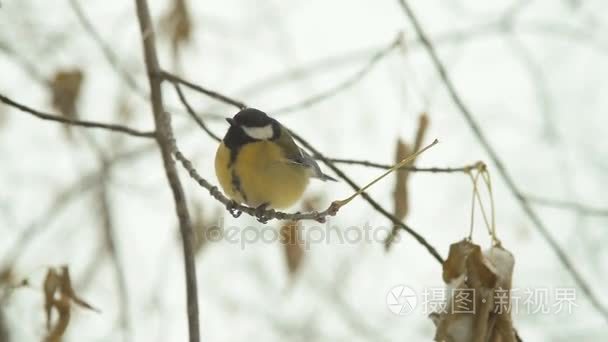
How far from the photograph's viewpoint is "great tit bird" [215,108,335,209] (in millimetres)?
2158

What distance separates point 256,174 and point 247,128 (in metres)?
A: 0.15

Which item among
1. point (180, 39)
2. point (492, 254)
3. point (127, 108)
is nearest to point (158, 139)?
point (180, 39)

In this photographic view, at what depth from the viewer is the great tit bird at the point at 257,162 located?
85.0 inches

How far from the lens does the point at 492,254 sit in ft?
4.60

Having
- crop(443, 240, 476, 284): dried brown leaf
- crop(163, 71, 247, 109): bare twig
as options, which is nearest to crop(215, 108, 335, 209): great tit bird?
crop(163, 71, 247, 109): bare twig

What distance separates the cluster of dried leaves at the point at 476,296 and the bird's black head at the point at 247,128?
36.2 inches

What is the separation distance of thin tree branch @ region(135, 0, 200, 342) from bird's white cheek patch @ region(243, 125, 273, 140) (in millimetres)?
277

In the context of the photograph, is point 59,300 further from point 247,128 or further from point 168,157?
point 247,128

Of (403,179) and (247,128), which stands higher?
(247,128)

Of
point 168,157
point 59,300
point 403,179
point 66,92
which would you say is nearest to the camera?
point 59,300

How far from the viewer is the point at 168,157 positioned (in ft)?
6.35

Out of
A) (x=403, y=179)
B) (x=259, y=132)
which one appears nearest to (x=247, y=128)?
(x=259, y=132)

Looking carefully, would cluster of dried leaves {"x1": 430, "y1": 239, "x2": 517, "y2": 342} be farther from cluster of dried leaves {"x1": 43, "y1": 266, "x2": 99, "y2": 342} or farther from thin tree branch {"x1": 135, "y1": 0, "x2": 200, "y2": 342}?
cluster of dried leaves {"x1": 43, "y1": 266, "x2": 99, "y2": 342}

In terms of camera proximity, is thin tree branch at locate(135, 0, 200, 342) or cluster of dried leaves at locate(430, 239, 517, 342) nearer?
cluster of dried leaves at locate(430, 239, 517, 342)
